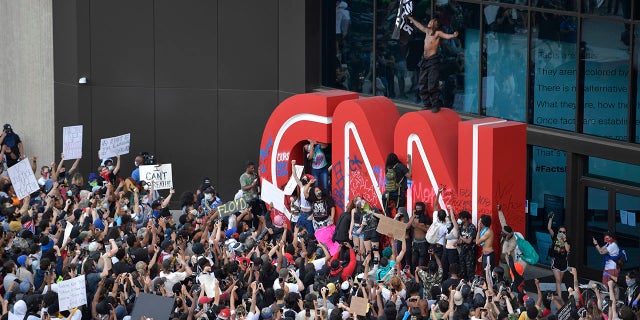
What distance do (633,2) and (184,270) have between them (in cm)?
902

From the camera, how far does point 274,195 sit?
26422 mm

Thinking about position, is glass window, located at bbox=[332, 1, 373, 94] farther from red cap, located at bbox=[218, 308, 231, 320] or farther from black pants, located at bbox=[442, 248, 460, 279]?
red cap, located at bbox=[218, 308, 231, 320]

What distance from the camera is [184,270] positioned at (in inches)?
837

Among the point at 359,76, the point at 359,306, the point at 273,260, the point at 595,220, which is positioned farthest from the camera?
the point at 359,76

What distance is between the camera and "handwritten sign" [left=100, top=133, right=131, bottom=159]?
28.9 m

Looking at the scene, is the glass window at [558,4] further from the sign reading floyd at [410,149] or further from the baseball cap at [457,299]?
the baseball cap at [457,299]

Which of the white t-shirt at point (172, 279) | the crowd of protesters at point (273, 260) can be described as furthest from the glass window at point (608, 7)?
the white t-shirt at point (172, 279)

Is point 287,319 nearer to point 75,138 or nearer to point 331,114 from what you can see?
→ point 331,114

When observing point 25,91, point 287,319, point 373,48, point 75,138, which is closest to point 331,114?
point 373,48

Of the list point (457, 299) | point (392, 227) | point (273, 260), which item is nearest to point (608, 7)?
point (392, 227)

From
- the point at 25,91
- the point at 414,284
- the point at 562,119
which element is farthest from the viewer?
the point at 25,91

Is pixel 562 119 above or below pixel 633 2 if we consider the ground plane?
below

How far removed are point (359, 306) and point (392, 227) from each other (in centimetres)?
436

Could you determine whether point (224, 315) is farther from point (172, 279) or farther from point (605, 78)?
point (605, 78)
